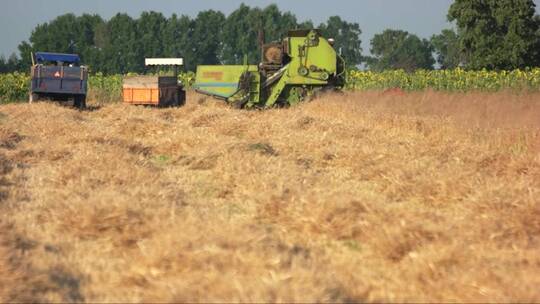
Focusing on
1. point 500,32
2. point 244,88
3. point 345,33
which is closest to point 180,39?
point 345,33

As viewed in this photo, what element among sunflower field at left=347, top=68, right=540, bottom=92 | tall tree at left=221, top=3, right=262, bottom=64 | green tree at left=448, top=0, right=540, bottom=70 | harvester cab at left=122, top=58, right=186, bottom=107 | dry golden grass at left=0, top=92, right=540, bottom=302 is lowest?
dry golden grass at left=0, top=92, right=540, bottom=302

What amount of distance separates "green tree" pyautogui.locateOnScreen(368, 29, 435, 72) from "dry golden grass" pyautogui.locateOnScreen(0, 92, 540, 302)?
320 feet

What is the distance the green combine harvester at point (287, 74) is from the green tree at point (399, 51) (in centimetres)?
8764

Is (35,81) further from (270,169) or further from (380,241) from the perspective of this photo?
(380,241)

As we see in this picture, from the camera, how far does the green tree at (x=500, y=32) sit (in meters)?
38.0

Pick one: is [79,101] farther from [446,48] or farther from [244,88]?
[446,48]

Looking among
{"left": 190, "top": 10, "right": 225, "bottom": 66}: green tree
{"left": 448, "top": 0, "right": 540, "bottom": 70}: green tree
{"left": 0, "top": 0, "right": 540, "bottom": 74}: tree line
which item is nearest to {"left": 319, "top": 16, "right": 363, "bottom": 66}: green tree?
{"left": 0, "top": 0, "right": 540, "bottom": 74}: tree line

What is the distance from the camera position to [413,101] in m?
14.7

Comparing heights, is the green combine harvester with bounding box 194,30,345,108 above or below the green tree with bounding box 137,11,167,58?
below

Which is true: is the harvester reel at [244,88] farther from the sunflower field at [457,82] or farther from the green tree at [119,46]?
the green tree at [119,46]

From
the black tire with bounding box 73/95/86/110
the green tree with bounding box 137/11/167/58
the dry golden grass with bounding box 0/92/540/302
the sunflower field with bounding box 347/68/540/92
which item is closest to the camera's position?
the dry golden grass with bounding box 0/92/540/302

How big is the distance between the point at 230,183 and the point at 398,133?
499 cm

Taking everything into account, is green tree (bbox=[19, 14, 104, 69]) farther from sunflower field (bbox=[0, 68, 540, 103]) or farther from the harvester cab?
the harvester cab

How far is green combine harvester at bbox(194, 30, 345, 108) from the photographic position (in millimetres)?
17938
